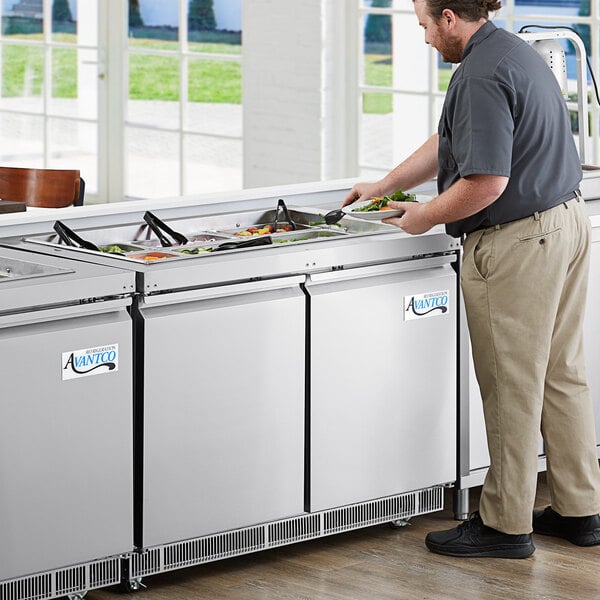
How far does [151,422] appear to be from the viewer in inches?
128

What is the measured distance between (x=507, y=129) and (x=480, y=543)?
1.09m

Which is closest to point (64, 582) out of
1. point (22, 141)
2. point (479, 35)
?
point (479, 35)

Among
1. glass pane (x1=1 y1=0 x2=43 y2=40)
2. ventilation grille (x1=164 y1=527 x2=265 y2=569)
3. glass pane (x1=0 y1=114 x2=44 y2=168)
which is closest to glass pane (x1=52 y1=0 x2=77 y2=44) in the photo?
glass pane (x1=1 y1=0 x2=43 y2=40)

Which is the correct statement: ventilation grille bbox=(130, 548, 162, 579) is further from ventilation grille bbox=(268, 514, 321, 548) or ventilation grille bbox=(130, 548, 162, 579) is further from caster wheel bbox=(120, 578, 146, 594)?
ventilation grille bbox=(268, 514, 321, 548)

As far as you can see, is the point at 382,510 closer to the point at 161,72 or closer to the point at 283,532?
the point at 283,532

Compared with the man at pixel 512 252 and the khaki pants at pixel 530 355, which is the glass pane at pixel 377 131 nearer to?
the man at pixel 512 252

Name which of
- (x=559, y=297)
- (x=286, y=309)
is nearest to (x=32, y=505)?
(x=286, y=309)

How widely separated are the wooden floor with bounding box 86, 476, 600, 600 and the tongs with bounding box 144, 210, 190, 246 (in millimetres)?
851

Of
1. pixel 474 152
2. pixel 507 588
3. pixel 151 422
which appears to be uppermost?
pixel 474 152

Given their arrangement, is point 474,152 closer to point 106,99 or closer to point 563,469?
point 563,469

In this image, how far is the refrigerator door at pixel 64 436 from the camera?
3029 mm

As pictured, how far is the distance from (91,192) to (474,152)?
19.5 feet

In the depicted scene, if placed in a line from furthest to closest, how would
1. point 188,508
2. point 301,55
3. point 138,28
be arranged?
point 138,28, point 301,55, point 188,508

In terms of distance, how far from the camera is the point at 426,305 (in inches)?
145
